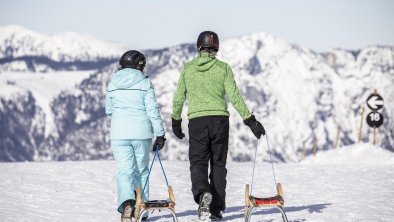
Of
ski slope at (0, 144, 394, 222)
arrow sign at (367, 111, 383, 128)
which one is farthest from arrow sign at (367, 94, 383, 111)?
ski slope at (0, 144, 394, 222)

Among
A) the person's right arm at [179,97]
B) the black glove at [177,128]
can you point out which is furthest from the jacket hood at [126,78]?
the black glove at [177,128]

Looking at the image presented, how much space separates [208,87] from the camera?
360 inches

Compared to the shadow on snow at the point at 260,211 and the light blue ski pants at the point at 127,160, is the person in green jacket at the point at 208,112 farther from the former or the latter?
the shadow on snow at the point at 260,211

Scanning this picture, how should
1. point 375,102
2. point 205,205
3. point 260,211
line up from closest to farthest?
1. point 205,205
2. point 260,211
3. point 375,102

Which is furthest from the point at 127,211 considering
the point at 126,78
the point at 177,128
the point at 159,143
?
the point at 126,78

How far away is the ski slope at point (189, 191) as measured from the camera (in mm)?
10219

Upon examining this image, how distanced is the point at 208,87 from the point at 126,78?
1063 millimetres

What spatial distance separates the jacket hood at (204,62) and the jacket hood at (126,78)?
2.39 feet

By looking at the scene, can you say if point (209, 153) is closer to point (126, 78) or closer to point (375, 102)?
point (126, 78)

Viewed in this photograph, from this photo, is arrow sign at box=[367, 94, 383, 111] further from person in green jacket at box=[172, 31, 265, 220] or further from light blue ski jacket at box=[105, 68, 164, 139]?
light blue ski jacket at box=[105, 68, 164, 139]

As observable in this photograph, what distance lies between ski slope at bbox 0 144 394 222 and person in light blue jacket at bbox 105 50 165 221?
0.81 meters

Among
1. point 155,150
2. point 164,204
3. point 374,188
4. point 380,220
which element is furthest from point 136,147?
point 374,188

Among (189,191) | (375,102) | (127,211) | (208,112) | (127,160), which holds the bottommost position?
(189,191)

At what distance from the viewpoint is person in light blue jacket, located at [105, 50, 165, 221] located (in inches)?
361
